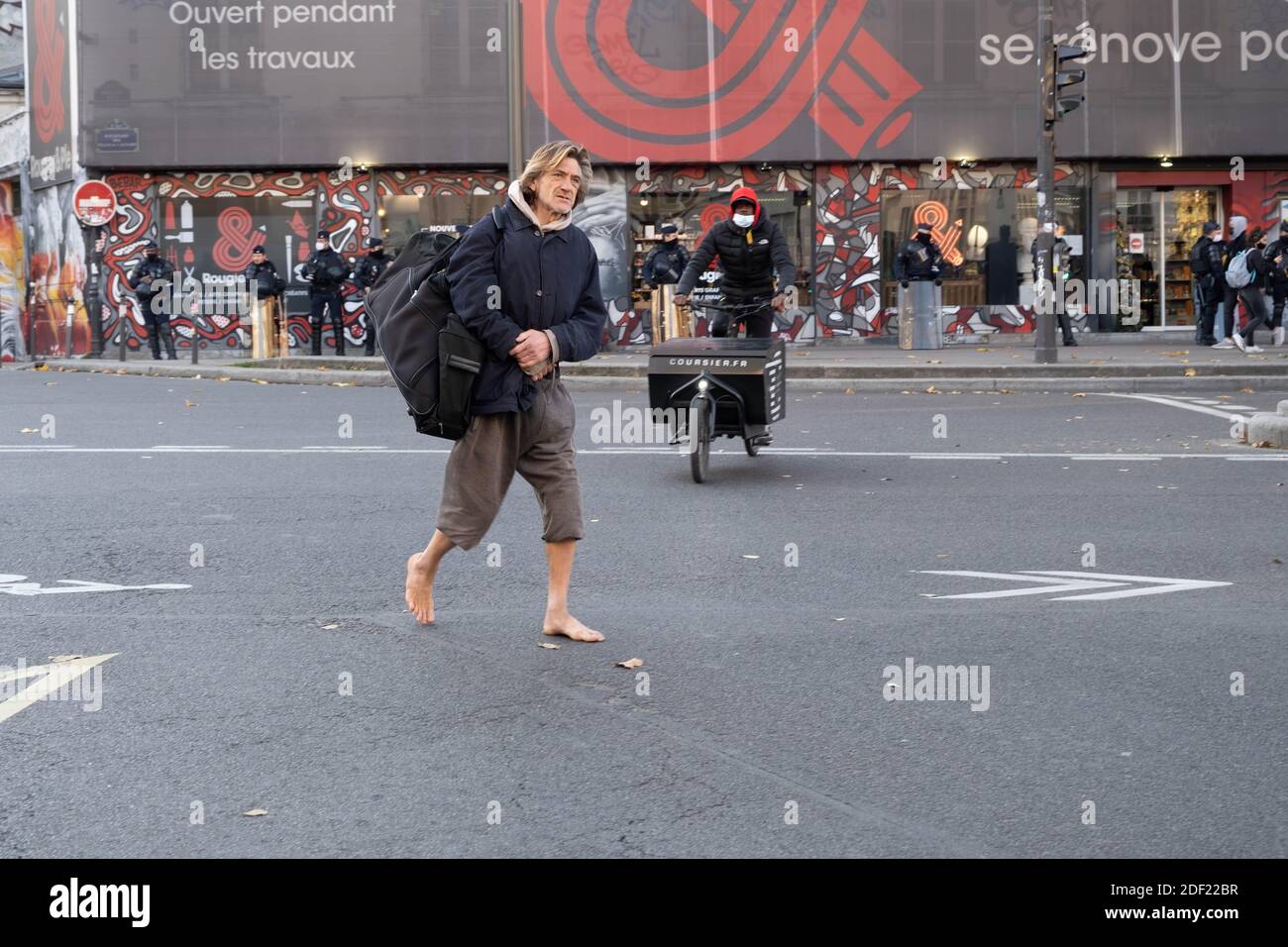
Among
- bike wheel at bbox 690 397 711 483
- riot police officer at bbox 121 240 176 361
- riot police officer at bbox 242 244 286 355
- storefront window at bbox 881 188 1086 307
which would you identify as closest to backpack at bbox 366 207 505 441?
bike wheel at bbox 690 397 711 483

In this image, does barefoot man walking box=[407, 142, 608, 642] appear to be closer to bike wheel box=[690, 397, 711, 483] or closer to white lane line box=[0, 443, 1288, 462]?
bike wheel box=[690, 397, 711, 483]

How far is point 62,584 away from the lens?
7434 mm

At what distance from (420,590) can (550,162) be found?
175 centimetres

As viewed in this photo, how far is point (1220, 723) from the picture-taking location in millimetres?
5211

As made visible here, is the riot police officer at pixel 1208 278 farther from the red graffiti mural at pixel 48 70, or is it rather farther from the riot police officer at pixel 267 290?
the red graffiti mural at pixel 48 70

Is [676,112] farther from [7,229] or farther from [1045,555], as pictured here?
[1045,555]

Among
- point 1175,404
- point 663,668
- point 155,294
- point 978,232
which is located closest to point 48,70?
point 155,294

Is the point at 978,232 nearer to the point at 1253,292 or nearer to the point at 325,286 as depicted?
the point at 1253,292

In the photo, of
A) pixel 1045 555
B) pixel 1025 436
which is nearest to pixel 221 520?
pixel 1045 555

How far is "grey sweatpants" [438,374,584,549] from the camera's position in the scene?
625 centimetres

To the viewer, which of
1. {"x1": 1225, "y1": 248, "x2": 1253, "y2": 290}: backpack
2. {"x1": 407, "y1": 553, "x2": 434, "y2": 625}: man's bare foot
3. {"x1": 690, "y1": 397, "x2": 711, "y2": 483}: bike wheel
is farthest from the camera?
{"x1": 1225, "y1": 248, "x2": 1253, "y2": 290}: backpack

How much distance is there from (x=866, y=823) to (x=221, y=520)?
5.81 metres
